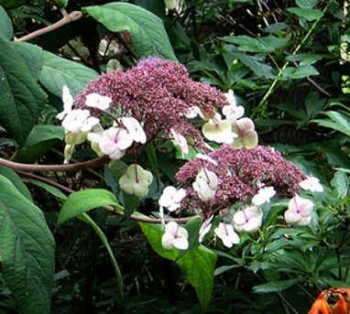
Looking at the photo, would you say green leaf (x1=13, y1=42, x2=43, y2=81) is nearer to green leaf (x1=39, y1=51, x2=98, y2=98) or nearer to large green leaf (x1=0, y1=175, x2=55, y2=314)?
green leaf (x1=39, y1=51, x2=98, y2=98)

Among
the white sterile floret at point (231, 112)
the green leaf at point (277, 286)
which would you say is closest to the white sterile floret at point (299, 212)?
the white sterile floret at point (231, 112)

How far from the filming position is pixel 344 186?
123 centimetres

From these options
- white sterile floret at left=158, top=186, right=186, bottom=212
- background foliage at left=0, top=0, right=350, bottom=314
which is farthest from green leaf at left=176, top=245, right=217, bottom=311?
white sterile floret at left=158, top=186, right=186, bottom=212

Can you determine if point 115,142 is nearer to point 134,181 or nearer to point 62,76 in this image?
point 134,181

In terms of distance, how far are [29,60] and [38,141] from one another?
166mm

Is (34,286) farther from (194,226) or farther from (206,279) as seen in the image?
(206,279)

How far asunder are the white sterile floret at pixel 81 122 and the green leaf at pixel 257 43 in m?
0.82

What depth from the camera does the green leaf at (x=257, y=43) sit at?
155 cm

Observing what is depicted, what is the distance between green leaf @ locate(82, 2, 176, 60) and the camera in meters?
1.09

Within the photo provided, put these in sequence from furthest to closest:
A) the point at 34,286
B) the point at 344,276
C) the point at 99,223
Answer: the point at 99,223, the point at 344,276, the point at 34,286

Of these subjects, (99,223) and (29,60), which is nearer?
(29,60)

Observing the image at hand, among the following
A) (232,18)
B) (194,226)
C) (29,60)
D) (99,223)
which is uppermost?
(29,60)

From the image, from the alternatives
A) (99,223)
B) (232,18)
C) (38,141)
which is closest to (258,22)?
(232,18)

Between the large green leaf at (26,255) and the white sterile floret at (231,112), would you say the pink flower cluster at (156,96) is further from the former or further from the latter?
the large green leaf at (26,255)
